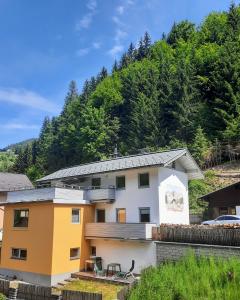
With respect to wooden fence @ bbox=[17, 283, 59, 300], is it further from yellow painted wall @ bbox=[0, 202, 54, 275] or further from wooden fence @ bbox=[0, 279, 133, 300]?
yellow painted wall @ bbox=[0, 202, 54, 275]

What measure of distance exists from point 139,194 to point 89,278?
7.09 meters

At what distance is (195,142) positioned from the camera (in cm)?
4922

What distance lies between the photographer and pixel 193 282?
15703 mm

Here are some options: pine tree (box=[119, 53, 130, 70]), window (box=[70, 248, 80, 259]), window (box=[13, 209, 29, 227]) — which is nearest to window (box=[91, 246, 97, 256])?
window (box=[70, 248, 80, 259])

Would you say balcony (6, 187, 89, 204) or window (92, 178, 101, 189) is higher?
window (92, 178, 101, 189)

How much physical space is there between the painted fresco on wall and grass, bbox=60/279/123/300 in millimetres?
7716

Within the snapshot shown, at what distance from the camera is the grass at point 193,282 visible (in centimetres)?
1440

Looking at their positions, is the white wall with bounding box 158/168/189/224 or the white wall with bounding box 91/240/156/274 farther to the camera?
the white wall with bounding box 158/168/189/224

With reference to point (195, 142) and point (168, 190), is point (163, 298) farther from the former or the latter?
point (195, 142)

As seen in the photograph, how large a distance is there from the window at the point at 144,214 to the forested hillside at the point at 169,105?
84.3 feet

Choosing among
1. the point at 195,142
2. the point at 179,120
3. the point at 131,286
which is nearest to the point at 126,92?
the point at 179,120

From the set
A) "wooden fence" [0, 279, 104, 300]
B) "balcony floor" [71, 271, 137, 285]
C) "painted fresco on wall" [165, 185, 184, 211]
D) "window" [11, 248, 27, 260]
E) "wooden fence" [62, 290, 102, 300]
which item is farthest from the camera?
"painted fresco on wall" [165, 185, 184, 211]

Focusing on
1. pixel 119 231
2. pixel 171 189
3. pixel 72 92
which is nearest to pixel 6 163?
pixel 72 92

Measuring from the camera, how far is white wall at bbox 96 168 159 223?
79.9 feet
